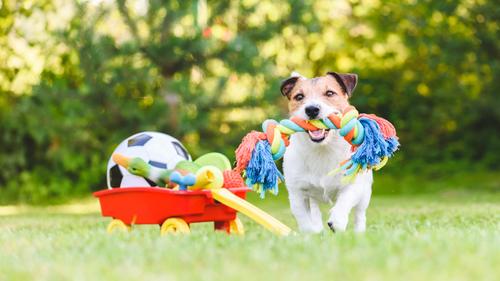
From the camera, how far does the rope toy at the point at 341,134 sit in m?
4.26

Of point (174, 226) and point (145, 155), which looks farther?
point (145, 155)

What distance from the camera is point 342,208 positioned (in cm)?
424

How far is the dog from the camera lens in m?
4.40

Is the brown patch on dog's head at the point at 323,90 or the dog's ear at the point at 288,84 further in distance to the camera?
the dog's ear at the point at 288,84

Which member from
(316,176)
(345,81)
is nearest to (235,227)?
(316,176)

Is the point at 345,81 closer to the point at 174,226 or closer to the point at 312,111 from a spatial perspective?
the point at 312,111

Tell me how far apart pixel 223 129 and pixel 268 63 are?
120 centimetres

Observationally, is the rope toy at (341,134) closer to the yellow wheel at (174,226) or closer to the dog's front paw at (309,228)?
the dog's front paw at (309,228)

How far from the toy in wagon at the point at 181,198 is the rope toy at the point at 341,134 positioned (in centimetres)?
18

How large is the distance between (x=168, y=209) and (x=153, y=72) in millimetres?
6079

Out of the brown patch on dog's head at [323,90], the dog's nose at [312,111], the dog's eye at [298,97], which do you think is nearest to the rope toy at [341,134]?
the dog's nose at [312,111]

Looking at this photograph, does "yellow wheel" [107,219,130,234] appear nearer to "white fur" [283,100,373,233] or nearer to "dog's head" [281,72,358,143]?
"white fur" [283,100,373,233]

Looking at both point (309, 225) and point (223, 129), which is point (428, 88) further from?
point (309, 225)

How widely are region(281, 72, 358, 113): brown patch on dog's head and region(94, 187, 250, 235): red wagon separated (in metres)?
0.65
